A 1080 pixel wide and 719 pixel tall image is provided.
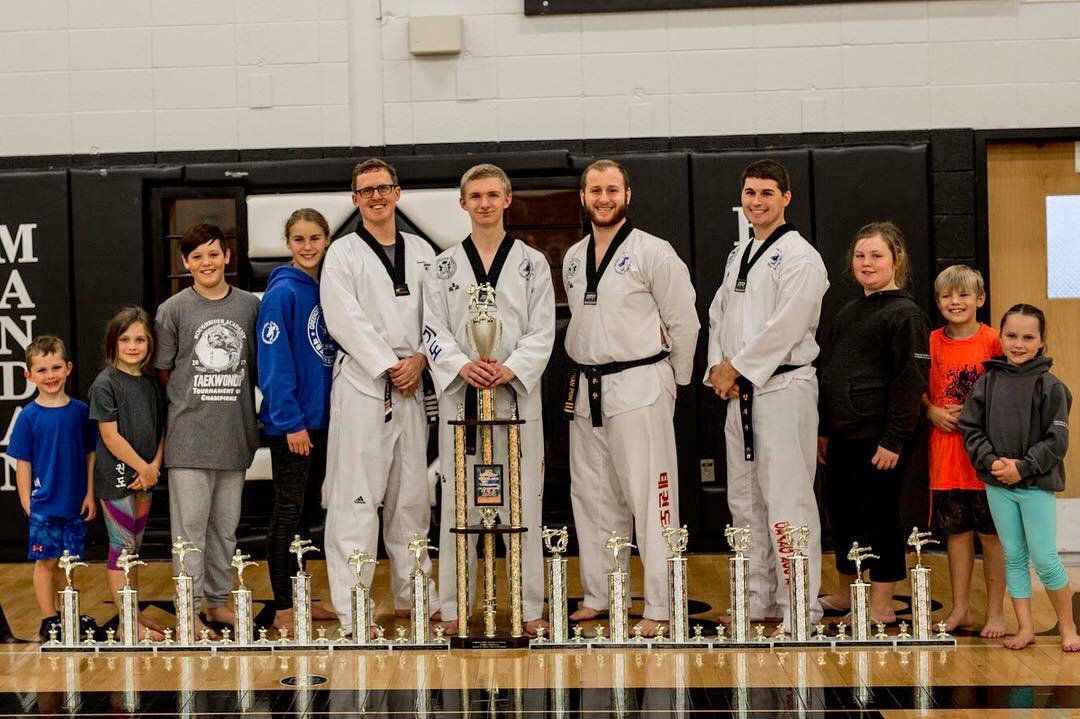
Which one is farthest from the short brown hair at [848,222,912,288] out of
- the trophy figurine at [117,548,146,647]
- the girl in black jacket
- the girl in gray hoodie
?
the trophy figurine at [117,548,146,647]

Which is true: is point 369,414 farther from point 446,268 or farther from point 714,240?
point 714,240

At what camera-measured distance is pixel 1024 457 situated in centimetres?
434

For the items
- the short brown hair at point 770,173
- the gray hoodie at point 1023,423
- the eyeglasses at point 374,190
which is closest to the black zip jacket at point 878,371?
the gray hoodie at point 1023,423

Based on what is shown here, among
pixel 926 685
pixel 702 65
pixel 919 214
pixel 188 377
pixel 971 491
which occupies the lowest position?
pixel 926 685

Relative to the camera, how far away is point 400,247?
193 inches

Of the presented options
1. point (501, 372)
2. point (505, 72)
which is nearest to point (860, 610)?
point (501, 372)

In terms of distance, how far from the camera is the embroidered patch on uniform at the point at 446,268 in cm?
479

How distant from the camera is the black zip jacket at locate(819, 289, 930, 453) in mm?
4645

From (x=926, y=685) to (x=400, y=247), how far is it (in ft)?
8.12

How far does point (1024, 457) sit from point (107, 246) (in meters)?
4.59

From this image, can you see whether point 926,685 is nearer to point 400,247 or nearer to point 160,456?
point 400,247

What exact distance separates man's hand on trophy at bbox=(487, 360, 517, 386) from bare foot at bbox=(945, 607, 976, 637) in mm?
1841

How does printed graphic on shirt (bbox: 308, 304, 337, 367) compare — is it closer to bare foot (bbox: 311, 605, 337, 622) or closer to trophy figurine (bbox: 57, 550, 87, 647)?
bare foot (bbox: 311, 605, 337, 622)

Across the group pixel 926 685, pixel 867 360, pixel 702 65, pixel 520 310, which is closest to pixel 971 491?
pixel 867 360
